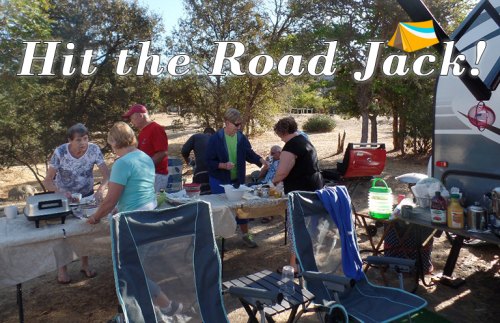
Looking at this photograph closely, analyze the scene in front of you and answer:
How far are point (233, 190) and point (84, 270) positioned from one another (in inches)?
68.9

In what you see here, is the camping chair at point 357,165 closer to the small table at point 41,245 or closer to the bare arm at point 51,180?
the bare arm at point 51,180

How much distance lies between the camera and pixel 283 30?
13141 mm

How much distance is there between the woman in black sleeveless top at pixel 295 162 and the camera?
3381mm

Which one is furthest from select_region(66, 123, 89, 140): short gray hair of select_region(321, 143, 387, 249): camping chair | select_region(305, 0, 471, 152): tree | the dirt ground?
select_region(305, 0, 471, 152): tree

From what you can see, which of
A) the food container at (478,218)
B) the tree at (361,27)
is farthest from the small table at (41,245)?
the tree at (361,27)

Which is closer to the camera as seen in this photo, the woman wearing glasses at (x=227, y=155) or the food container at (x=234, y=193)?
the food container at (x=234, y=193)

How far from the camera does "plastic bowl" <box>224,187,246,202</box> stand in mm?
3523

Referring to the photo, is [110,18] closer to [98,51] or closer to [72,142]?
[98,51]

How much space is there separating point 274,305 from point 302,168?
1.46m

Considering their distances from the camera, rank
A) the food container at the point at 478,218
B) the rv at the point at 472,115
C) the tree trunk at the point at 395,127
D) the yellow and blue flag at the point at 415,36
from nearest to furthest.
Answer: the food container at the point at 478,218, the rv at the point at 472,115, the yellow and blue flag at the point at 415,36, the tree trunk at the point at 395,127

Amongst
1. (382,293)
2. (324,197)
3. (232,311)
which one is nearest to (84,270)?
(232,311)

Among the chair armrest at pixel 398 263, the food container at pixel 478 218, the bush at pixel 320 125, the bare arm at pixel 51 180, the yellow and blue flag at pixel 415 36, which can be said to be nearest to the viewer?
the chair armrest at pixel 398 263

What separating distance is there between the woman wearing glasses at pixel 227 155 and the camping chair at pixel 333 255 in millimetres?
1459

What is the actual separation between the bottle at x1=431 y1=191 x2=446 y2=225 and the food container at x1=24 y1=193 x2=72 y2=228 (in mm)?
2712
